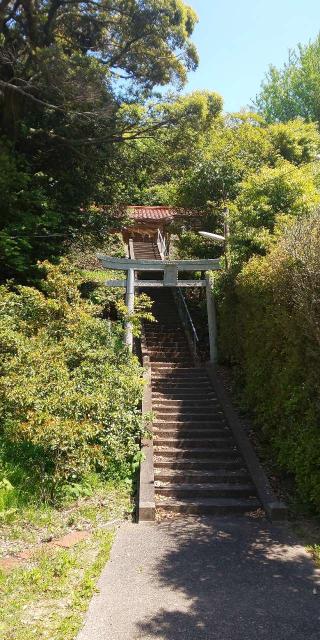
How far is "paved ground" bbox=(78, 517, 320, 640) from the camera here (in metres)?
3.85

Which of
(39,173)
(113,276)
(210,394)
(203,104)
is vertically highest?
(203,104)

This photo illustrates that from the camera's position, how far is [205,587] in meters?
4.61

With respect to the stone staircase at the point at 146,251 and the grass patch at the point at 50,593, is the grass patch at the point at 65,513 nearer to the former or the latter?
the grass patch at the point at 50,593

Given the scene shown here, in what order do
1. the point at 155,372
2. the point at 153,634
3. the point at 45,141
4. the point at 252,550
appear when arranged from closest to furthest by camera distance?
the point at 153,634 → the point at 252,550 → the point at 155,372 → the point at 45,141

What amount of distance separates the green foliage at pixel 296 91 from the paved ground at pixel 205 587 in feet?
103

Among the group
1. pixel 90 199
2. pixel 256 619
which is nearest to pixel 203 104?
pixel 90 199

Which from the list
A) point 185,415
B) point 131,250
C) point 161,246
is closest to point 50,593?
point 185,415

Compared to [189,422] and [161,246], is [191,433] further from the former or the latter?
[161,246]

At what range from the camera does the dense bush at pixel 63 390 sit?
646cm

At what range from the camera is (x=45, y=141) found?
14.4 meters

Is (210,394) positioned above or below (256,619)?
above

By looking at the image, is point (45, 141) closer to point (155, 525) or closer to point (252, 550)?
point (155, 525)

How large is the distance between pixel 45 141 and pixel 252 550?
41.2ft

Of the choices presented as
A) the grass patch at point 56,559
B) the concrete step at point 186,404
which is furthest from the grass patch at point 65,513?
the concrete step at point 186,404
